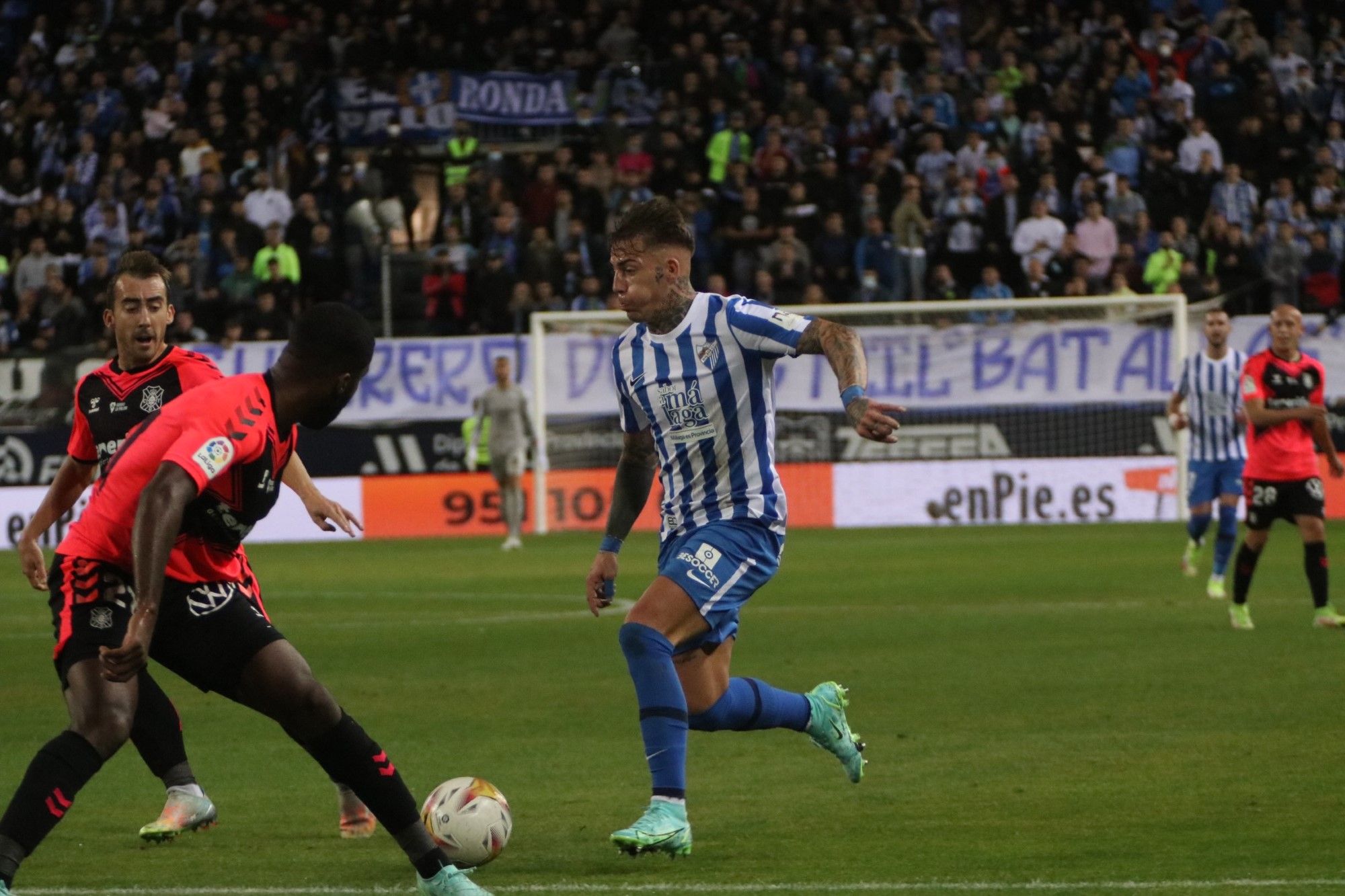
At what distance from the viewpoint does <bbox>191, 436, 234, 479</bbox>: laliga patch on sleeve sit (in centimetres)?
524

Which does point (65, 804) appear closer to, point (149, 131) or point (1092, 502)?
point (1092, 502)

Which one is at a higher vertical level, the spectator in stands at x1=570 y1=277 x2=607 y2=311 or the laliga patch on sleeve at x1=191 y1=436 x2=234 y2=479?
the spectator in stands at x1=570 y1=277 x2=607 y2=311

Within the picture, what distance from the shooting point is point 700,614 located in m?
6.74

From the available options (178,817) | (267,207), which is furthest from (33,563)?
(267,207)

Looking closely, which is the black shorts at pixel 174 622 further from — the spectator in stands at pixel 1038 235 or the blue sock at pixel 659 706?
the spectator in stands at pixel 1038 235

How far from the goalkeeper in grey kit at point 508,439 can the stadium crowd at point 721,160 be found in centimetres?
312

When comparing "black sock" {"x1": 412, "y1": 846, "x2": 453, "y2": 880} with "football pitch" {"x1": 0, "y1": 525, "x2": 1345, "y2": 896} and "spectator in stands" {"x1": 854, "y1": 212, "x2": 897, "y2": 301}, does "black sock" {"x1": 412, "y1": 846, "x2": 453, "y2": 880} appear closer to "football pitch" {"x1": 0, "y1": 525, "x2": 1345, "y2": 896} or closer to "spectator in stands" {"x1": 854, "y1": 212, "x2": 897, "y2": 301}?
"football pitch" {"x1": 0, "y1": 525, "x2": 1345, "y2": 896}

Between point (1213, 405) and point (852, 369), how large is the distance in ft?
37.0

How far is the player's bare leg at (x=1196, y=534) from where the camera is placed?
1723 centimetres

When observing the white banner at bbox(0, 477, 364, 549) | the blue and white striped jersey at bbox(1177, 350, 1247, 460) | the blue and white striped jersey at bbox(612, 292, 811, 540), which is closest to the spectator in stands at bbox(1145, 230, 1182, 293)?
the blue and white striped jersey at bbox(1177, 350, 1247, 460)

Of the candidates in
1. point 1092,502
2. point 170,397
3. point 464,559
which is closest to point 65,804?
point 170,397

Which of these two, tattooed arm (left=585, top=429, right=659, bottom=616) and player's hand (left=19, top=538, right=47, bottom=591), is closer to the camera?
player's hand (left=19, top=538, right=47, bottom=591)

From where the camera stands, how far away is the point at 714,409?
22.5ft

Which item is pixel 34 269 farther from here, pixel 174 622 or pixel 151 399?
pixel 174 622
